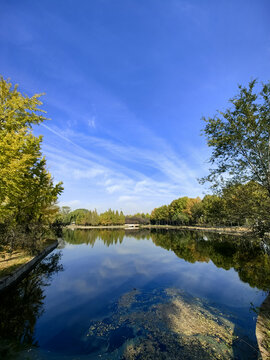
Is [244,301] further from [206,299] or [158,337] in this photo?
[158,337]

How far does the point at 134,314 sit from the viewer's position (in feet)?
30.3

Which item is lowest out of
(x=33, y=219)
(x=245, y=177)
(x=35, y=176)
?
(x=33, y=219)

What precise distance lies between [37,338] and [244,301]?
12257mm

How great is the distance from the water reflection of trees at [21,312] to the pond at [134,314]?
1.4 inches

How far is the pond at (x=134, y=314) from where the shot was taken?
21.2 ft

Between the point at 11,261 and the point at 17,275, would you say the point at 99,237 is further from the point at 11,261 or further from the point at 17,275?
the point at 17,275

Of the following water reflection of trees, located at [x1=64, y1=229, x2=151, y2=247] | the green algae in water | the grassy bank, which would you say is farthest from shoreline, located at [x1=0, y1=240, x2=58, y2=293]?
→ water reflection of trees, located at [x1=64, y1=229, x2=151, y2=247]

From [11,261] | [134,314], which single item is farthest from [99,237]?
[134,314]

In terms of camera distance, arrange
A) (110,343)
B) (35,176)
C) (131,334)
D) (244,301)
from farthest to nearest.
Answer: (35,176), (244,301), (131,334), (110,343)

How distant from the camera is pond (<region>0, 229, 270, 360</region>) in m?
6.45

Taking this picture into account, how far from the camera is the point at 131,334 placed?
7465 mm

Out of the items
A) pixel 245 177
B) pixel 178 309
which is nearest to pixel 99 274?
pixel 178 309

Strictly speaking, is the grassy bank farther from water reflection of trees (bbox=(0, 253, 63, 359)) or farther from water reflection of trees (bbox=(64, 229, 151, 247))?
water reflection of trees (bbox=(64, 229, 151, 247))

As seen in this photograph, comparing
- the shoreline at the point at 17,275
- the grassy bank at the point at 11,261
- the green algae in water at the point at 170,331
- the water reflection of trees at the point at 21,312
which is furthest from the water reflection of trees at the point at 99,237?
the green algae in water at the point at 170,331
